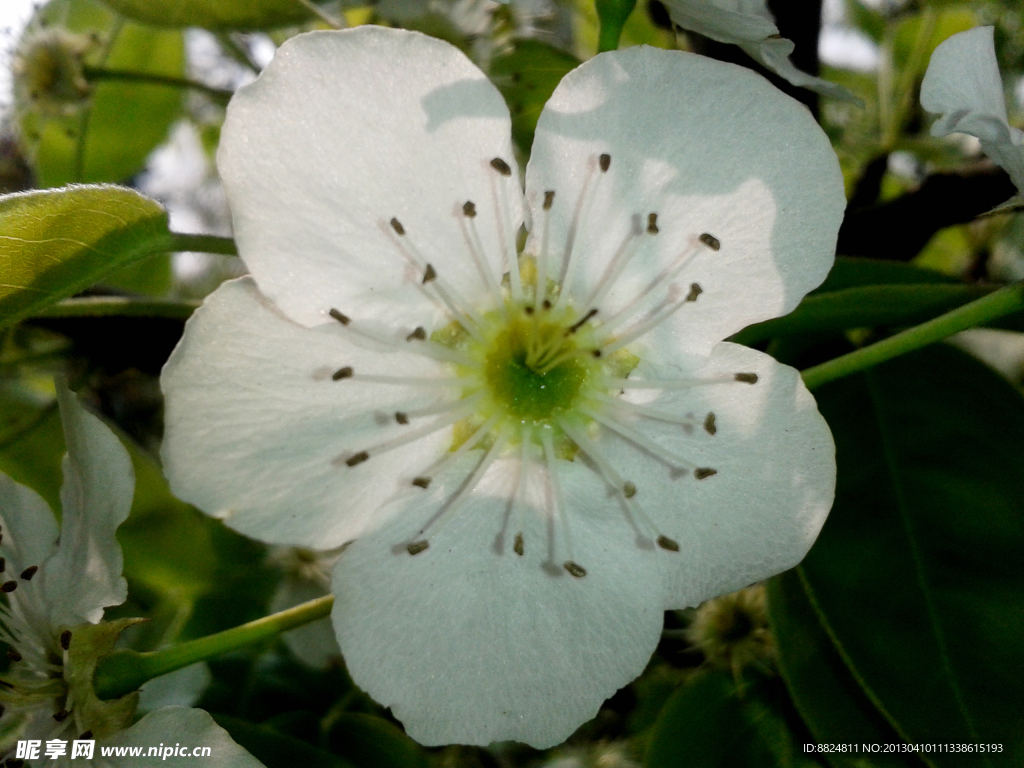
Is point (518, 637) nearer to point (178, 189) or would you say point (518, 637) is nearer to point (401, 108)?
point (401, 108)

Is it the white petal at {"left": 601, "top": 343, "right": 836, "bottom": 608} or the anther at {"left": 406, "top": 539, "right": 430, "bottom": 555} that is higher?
the white petal at {"left": 601, "top": 343, "right": 836, "bottom": 608}

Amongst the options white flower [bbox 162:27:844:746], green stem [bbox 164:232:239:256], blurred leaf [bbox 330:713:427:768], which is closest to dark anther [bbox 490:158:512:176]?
white flower [bbox 162:27:844:746]

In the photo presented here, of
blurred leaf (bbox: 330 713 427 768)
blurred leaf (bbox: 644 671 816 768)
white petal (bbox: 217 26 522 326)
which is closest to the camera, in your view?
white petal (bbox: 217 26 522 326)

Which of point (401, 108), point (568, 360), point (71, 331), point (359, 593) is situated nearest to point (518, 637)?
point (359, 593)

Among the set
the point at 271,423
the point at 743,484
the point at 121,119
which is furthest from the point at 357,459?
the point at 121,119

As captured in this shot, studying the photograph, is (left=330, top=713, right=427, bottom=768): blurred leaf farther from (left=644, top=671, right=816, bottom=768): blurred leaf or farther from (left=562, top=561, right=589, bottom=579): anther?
(left=562, top=561, right=589, bottom=579): anther

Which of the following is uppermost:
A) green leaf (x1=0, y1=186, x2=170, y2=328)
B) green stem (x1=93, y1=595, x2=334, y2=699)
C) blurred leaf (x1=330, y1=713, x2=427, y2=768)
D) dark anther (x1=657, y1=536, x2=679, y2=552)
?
green leaf (x1=0, y1=186, x2=170, y2=328)
